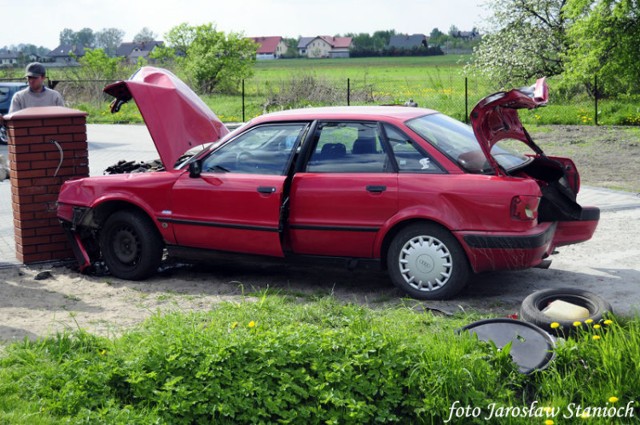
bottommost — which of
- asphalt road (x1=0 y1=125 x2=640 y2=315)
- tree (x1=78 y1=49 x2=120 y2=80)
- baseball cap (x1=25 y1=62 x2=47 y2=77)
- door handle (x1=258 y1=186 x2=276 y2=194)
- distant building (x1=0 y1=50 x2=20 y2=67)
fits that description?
asphalt road (x1=0 y1=125 x2=640 y2=315)

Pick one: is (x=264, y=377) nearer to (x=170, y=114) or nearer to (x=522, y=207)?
(x=522, y=207)

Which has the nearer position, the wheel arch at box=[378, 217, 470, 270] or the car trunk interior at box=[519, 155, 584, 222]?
the wheel arch at box=[378, 217, 470, 270]

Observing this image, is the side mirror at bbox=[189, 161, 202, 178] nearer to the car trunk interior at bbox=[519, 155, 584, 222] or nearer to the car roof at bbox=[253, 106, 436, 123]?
the car roof at bbox=[253, 106, 436, 123]

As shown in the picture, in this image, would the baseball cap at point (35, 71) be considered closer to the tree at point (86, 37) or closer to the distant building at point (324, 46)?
the distant building at point (324, 46)

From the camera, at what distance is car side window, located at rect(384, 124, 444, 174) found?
7.62m

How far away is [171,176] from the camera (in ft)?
28.0

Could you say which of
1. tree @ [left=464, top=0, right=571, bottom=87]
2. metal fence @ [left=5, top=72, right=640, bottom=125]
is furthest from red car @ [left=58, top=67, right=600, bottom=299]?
tree @ [left=464, top=0, right=571, bottom=87]

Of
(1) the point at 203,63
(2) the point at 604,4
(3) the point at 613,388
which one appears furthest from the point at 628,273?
(1) the point at 203,63

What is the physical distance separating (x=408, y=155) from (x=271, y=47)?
153 m

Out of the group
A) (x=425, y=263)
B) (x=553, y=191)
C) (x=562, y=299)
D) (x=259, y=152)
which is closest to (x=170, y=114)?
(x=259, y=152)

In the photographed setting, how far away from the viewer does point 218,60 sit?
41.1 m

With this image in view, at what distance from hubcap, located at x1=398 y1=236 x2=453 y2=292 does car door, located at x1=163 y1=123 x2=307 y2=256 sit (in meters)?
1.15

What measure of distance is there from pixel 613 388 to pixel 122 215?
5270 mm

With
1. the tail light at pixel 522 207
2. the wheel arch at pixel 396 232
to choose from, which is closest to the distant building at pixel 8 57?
the wheel arch at pixel 396 232
